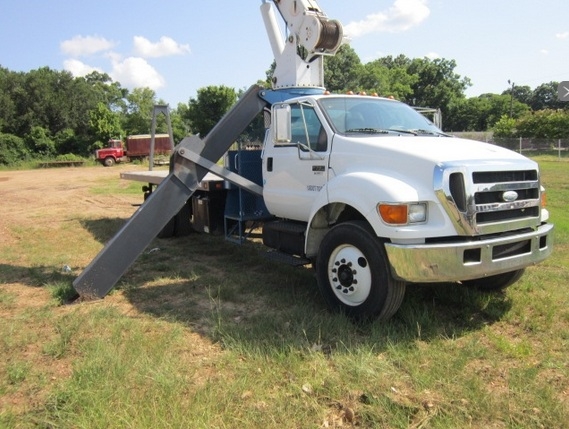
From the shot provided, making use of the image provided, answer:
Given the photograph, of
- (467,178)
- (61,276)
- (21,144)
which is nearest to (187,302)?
(61,276)

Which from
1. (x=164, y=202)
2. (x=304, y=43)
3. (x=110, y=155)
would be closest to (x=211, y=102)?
(x=110, y=155)

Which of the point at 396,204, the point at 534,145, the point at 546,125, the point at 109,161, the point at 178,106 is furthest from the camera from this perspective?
the point at 178,106

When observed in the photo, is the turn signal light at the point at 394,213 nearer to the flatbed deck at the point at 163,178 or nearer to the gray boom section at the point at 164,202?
the gray boom section at the point at 164,202

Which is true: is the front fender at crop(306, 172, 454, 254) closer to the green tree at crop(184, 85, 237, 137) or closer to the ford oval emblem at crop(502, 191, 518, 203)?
the ford oval emblem at crop(502, 191, 518, 203)

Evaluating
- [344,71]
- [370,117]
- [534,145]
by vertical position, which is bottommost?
[370,117]

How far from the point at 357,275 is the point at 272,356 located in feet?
3.81

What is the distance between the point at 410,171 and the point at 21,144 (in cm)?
5552

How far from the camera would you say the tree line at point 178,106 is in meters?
48.0

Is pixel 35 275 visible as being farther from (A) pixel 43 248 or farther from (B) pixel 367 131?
(B) pixel 367 131

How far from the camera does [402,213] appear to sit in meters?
4.09

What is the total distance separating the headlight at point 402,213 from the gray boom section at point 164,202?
3.01 m

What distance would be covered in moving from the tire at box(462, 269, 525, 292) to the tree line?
97.2 feet

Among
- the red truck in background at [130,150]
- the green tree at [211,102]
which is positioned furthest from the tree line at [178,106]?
the red truck in background at [130,150]

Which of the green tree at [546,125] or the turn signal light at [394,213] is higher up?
the green tree at [546,125]
